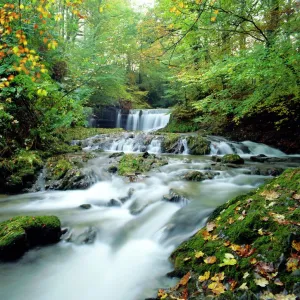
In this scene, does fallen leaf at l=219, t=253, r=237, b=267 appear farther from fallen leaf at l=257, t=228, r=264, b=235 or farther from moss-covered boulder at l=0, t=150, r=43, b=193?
moss-covered boulder at l=0, t=150, r=43, b=193

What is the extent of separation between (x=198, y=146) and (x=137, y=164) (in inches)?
161

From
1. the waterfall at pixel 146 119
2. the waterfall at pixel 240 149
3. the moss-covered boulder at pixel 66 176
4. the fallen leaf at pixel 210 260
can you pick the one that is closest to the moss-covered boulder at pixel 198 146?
the waterfall at pixel 240 149

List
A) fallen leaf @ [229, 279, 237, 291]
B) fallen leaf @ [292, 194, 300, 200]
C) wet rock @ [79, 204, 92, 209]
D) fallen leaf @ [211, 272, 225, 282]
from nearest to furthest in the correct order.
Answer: fallen leaf @ [229, 279, 237, 291], fallen leaf @ [211, 272, 225, 282], fallen leaf @ [292, 194, 300, 200], wet rock @ [79, 204, 92, 209]

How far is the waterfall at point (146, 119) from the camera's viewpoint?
1888cm

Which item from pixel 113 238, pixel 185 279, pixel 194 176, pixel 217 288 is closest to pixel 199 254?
pixel 185 279

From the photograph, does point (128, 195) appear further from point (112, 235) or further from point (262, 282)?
point (262, 282)

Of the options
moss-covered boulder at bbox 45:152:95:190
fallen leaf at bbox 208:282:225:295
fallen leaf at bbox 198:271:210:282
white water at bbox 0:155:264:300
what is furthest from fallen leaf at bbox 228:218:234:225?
moss-covered boulder at bbox 45:152:95:190

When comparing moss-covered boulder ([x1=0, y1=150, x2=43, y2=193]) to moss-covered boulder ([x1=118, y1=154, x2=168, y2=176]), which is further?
moss-covered boulder ([x1=118, y1=154, x2=168, y2=176])

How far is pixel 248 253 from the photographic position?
2.32m

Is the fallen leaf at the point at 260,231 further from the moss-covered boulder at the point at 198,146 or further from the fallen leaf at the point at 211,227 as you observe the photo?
the moss-covered boulder at the point at 198,146

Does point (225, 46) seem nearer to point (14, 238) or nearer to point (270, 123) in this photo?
point (270, 123)

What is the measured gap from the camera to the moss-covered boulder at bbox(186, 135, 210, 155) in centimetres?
1098

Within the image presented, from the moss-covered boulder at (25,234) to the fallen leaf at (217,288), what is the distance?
2606 mm

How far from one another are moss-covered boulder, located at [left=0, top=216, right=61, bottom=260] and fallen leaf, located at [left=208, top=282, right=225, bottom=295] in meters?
2.61
